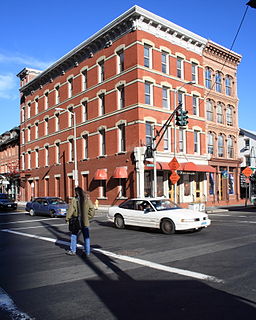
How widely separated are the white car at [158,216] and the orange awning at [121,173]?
1052 cm

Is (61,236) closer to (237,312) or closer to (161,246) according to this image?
(161,246)

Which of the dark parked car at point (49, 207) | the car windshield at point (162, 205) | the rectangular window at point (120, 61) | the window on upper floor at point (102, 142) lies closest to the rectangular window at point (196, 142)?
the window on upper floor at point (102, 142)

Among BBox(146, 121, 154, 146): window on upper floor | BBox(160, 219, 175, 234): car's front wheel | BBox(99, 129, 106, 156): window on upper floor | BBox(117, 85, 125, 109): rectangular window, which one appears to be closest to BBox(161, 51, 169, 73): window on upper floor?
BBox(117, 85, 125, 109): rectangular window

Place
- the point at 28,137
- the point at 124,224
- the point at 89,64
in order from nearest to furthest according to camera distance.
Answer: the point at 124,224 < the point at 89,64 < the point at 28,137

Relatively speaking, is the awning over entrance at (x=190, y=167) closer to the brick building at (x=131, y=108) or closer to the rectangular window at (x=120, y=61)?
the brick building at (x=131, y=108)

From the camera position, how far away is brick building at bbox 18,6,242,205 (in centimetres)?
2680

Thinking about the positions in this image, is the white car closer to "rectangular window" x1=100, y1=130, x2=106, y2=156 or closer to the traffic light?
the traffic light

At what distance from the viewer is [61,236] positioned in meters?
13.1

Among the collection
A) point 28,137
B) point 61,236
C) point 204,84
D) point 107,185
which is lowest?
point 61,236

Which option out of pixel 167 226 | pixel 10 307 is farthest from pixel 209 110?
pixel 10 307

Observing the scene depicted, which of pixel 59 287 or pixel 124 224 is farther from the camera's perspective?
pixel 124 224

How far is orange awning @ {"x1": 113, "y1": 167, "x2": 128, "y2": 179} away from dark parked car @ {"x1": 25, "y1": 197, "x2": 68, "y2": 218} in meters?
5.14

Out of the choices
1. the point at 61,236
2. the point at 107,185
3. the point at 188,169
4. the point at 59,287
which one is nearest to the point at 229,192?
the point at 188,169

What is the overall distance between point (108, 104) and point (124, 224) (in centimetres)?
1649
